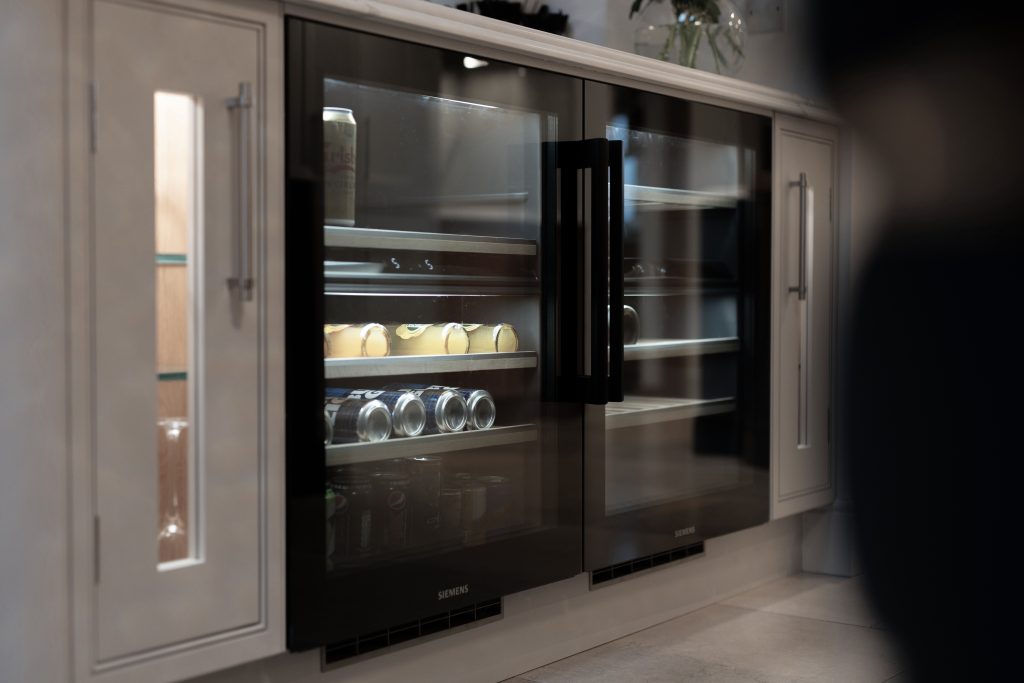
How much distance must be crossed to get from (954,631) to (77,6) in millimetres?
1475

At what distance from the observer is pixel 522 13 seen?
2.63m

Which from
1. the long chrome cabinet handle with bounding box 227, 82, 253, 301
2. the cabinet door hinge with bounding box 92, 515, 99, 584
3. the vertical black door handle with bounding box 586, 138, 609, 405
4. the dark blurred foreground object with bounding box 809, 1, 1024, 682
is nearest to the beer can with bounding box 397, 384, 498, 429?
the vertical black door handle with bounding box 586, 138, 609, 405

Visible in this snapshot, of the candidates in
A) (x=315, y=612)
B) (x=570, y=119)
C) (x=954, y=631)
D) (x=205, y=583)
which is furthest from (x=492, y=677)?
(x=954, y=631)

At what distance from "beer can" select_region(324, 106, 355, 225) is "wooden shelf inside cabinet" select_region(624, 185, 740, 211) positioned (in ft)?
2.74

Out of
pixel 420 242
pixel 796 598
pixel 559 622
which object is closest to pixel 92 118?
pixel 420 242

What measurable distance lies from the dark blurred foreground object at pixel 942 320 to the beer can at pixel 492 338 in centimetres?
193

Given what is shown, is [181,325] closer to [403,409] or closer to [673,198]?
[403,409]

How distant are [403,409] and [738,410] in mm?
1181

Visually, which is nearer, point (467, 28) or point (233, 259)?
point (233, 259)

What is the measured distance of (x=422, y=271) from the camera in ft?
6.41

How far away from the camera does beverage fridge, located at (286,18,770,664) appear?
66.8 inches

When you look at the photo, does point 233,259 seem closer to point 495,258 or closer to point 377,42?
point 377,42

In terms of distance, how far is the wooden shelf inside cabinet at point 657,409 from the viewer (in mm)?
2389

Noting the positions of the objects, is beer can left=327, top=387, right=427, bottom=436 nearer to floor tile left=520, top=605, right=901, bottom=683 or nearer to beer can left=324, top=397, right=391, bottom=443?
beer can left=324, top=397, right=391, bottom=443
